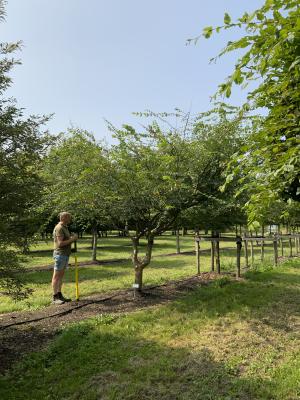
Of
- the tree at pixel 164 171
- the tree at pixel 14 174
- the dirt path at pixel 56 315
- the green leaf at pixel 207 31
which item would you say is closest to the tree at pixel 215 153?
the tree at pixel 164 171

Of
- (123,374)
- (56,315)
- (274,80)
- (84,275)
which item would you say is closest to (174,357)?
(123,374)

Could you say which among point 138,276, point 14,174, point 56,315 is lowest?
point 56,315

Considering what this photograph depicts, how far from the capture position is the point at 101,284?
11.4 meters

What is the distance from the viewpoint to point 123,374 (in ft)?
16.4

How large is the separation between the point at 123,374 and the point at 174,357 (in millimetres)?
861

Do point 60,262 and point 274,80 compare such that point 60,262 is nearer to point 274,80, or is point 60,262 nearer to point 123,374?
point 123,374

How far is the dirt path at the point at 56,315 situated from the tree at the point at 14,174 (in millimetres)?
937

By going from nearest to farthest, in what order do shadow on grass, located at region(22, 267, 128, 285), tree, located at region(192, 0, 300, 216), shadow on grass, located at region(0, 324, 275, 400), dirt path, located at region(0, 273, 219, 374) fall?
tree, located at region(192, 0, 300, 216) < shadow on grass, located at region(0, 324, 275, 400) < dirt path, located at region(0, 273, 219, 374) < shadow on grass, located at region(22, 267, 128, 285)

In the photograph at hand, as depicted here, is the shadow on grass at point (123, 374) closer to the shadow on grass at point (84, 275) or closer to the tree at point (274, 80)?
the tree at point (274, 80)

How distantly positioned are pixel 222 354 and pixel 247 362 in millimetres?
410

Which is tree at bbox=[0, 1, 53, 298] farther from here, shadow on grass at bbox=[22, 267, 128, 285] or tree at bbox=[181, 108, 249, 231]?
shadow on grass at bbox=[22, 267, 128, 285]

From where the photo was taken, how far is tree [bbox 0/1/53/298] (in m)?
5.58

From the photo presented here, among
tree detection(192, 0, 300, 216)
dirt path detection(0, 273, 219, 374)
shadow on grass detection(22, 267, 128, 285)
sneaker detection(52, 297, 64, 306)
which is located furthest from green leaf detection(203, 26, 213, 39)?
shadow on grass detection(22, 267, 128, 285)

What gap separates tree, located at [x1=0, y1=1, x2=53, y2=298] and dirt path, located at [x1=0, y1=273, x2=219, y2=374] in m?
0.94
